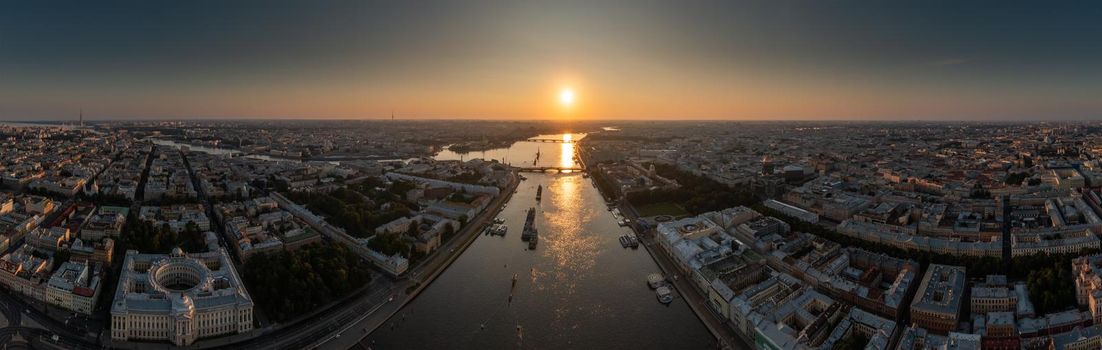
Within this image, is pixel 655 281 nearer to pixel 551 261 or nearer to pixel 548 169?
pixel 551 261

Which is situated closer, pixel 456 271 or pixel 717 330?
pixel 717 330

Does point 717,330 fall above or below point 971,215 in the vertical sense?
below

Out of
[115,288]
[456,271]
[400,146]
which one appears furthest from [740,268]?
[400,146]

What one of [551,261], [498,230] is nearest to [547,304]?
[551,261]

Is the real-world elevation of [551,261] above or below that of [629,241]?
below

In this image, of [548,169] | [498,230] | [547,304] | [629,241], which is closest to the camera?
[547,304]

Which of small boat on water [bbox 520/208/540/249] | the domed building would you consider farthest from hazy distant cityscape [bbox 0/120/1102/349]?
small boat on water [bbox 520/208/540/249]

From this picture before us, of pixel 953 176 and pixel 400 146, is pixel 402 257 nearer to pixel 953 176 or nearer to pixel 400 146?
pixel 953 176
